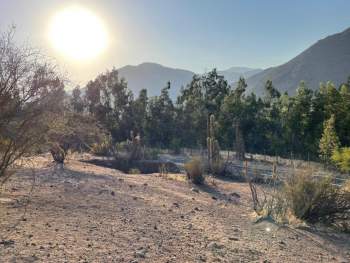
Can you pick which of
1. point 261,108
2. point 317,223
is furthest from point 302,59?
point 317,223

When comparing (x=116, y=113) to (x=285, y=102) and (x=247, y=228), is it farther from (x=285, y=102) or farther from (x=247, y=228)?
(x=247, y=228)

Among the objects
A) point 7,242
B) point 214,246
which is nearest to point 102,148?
point 214,246

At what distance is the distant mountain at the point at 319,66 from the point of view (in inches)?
4843

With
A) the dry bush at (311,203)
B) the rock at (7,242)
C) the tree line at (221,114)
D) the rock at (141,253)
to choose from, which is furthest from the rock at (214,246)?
the tree line at (221,114)

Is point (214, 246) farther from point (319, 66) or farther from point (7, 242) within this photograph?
point (319, 66)

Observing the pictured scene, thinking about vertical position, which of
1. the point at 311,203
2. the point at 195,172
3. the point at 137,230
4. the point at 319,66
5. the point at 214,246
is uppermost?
the point at 319,66

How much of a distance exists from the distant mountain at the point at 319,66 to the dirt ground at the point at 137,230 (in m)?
110

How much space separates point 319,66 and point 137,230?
134650mm

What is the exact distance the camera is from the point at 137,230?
689cm

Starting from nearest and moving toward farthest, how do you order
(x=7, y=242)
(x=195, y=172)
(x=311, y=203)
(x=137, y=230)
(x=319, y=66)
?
(x=7, y=242)
(x=137, y=230)
(x=311, y=203)
(x=195, y=172)
(x=319, y=66)

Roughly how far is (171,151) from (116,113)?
5934 millimetres

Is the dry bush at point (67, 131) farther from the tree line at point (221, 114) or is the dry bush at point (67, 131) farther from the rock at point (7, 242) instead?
the tree line at point (221, 114)

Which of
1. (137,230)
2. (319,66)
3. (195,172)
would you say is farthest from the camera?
(319,66)

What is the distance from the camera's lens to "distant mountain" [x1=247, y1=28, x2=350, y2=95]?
123m
